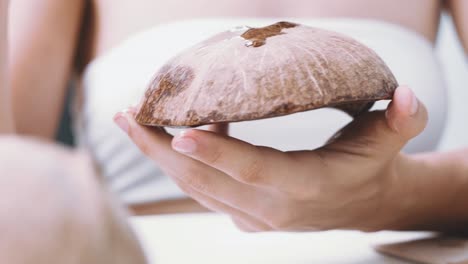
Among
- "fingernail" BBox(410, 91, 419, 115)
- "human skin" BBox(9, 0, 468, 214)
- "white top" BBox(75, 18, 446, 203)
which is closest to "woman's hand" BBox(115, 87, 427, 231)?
"fingernail" BBox(410, 91, 419, 115)

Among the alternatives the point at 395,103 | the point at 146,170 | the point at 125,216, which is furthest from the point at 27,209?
the point at 146,170

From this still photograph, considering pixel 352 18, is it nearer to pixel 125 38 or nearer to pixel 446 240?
pixel 125 38

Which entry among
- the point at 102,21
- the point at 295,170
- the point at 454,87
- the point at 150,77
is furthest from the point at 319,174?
the point at 454,87

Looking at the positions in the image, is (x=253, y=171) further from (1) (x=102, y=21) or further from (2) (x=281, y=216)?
(1) (x=102, y=21)

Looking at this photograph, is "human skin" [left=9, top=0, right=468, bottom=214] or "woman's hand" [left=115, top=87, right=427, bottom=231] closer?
"woman's hand" [left=115, top=87, right=427, bottom=231]

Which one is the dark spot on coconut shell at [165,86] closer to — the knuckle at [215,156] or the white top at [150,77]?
the knuckle at [215,156]

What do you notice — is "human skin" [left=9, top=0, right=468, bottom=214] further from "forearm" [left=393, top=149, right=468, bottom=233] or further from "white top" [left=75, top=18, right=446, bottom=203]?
"forearm" [left=393, top=149, right=468, bottom=233]
